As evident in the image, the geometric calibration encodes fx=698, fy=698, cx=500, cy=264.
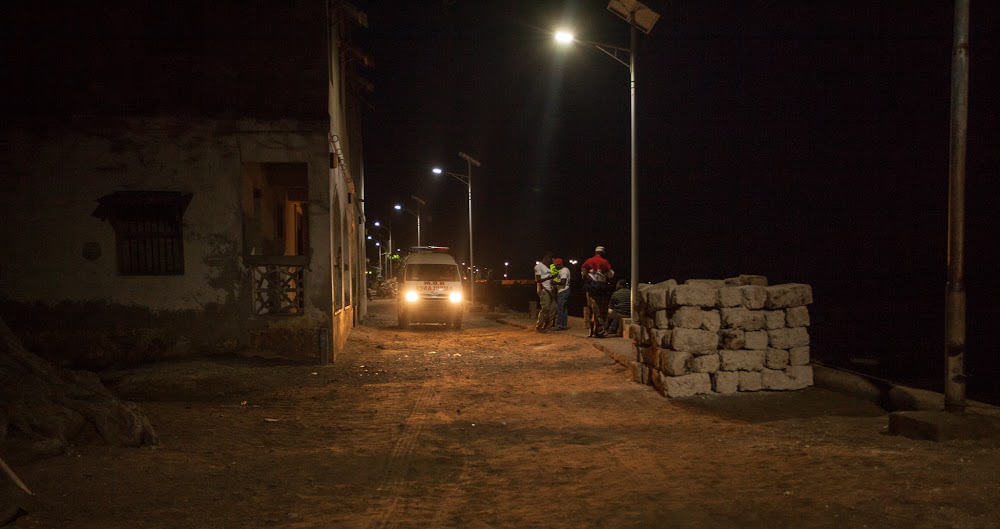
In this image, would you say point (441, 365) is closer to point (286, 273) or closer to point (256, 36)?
point (286, 273)

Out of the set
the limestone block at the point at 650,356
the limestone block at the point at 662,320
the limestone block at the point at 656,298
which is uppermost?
the limestone block at the point at 656,298

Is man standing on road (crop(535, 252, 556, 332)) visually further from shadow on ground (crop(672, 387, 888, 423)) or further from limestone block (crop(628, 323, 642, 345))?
shadow on ground (crop(672, 387, 888, 423))

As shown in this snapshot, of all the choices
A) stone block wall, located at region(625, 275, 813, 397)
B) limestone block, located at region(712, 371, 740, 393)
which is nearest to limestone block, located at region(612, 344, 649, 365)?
stone block wall, located at region(625, 275, 813, 397)

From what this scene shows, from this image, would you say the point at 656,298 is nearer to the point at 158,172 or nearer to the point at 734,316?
the point at 734,316

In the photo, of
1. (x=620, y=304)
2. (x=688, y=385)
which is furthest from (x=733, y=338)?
(x=620, y=304)

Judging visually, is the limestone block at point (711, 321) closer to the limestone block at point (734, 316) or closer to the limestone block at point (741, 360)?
the limestone block at point (734, 316)

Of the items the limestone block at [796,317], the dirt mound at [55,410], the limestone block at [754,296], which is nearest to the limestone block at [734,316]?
Result: the limestone block at [754,296]

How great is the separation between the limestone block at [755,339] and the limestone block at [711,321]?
462mm

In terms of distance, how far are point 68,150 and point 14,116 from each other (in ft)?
3.77

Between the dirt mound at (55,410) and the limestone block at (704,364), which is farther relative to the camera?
the limestone block at (704,364)

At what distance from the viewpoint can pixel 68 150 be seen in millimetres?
13555

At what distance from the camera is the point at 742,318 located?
10219mm

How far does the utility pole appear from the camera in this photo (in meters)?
7.46

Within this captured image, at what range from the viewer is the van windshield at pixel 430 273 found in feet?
74.4
